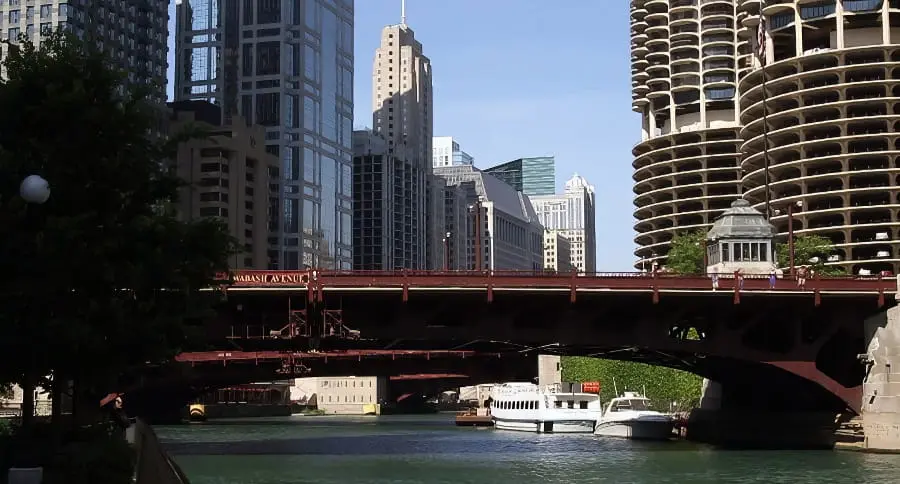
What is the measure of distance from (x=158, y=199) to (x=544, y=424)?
334ft

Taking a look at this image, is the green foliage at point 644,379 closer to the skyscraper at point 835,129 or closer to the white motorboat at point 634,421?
the white motorboat at point 634,421

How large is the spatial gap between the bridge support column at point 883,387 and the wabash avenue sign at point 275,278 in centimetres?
3564

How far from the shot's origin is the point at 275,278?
80.2 meters

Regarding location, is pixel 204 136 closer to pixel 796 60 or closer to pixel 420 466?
pixel 420 466

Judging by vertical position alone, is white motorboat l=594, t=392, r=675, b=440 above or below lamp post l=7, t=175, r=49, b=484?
below

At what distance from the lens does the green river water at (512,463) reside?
236 ft

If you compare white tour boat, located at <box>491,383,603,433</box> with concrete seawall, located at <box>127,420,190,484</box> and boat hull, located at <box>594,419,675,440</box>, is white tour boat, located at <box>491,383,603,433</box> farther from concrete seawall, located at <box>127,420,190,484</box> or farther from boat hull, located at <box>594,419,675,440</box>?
concrete seawall, located at <box>127,420,190,484</box>

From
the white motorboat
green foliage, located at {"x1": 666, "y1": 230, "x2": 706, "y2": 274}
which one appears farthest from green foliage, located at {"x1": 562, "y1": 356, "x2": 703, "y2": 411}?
green foliage, located at {"x1": 666, "y1": 230, "x2": 706, "y2": 274}

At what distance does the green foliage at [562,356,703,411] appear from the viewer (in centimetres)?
12838

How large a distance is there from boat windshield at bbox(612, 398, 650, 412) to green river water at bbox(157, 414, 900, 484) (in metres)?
5.60

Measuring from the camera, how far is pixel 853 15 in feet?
617

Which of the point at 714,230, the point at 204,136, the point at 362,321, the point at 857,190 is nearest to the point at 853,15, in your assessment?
the point at 857,190

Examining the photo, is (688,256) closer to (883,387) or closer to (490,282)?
(883,387)

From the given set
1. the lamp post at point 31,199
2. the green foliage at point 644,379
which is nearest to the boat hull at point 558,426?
the green foliage at point 644,379
